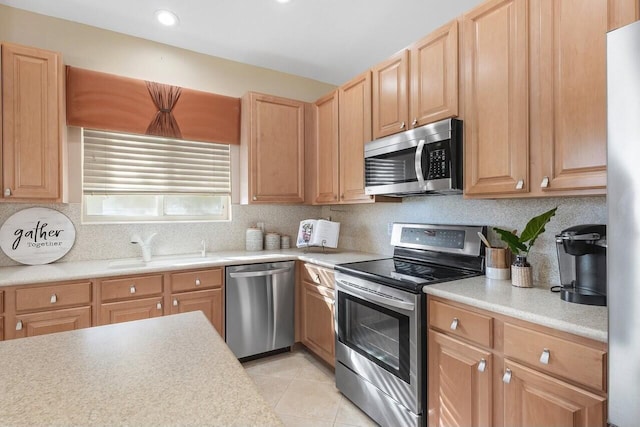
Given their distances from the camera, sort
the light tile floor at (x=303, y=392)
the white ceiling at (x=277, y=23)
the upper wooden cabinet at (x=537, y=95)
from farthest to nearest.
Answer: the white ceiling at (x=277, y=23) < the light tile floor at (x=303, y=392) < the upper wooden cabinet at (x=537, y=95)

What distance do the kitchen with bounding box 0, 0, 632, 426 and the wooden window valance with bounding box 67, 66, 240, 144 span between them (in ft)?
0.47

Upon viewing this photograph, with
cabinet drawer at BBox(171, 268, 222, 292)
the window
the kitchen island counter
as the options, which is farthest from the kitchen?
the kitchen island counter

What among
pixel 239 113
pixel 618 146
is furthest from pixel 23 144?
pixel 618 146

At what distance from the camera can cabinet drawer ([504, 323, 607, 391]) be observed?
1124mm

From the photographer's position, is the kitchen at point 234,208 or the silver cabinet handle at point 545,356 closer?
the silver cabinet handle at point 545,356

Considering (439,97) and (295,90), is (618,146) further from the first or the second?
(295,90)

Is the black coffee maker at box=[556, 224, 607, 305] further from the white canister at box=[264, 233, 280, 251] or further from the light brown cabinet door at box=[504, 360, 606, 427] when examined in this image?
the white canister at box=[264, 233, 280, 251]

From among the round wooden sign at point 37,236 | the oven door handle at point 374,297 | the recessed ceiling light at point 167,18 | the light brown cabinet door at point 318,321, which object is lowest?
the light brown cabinet door at point 318,321

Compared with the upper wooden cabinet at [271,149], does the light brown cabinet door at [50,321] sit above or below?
below

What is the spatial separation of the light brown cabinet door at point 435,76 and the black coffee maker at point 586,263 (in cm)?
91

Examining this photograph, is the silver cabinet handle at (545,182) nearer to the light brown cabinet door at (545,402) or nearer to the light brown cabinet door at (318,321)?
the light brown cabinet door at (545,402)

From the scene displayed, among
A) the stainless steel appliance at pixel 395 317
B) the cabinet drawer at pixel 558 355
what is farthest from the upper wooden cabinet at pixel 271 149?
the cabinet drawer at pixel 558 355

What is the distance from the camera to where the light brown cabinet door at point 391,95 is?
2.27m

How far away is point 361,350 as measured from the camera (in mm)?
2127
